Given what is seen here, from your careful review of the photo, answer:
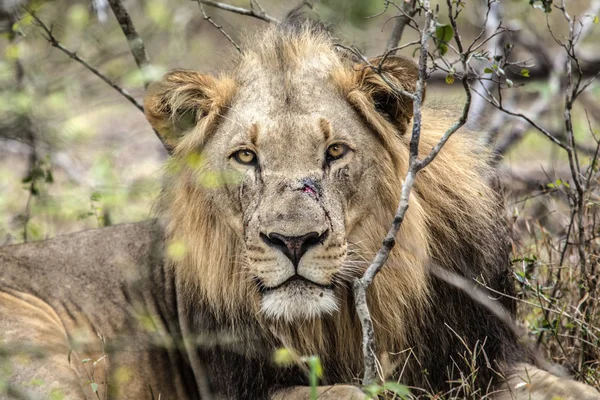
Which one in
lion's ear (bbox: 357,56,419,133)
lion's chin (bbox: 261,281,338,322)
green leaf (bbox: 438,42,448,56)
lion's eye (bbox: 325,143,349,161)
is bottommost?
lion's chin (bbox: 261,281,338,322)

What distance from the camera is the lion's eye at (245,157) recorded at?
164 inches

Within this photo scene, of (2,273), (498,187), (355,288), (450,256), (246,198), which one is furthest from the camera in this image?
(2,273)

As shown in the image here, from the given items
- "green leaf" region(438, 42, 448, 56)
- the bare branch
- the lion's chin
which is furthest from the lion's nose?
"green leaf" region(438, 42, 448, 56)

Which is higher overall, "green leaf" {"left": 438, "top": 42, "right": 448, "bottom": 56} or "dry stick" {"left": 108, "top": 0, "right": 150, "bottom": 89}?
"dry stick" {"left": 108, "top": 0, "right": 150, "bottom": 89}

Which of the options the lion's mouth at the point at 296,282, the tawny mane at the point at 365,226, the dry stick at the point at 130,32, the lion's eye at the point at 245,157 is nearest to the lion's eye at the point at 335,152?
the tawny mane at the point at 365,226

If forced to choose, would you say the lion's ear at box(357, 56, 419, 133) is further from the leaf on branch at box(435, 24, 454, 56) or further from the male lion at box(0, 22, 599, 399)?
the leaf on branch at box(435, 24, 454, 56)

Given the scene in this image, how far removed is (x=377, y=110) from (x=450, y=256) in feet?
2.69

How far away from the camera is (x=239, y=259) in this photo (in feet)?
14.2

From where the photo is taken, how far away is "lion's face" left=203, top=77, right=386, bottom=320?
12.5 feet

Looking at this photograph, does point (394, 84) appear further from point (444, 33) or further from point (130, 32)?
point (130, 32)

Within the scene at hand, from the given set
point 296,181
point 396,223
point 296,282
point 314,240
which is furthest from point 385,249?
point 296,181

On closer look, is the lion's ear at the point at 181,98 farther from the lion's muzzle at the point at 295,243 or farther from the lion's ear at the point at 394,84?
the lion's muzzle at the point at 295,243

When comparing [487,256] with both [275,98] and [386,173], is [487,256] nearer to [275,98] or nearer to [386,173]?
[386,173]

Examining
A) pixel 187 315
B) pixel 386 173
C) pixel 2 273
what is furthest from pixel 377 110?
pixel 2 273
